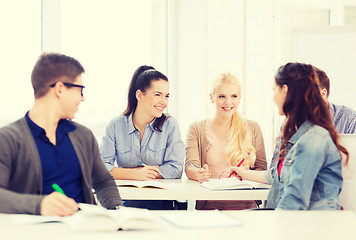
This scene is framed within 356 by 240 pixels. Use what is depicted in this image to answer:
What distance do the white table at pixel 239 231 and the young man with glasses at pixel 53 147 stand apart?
0.93ft

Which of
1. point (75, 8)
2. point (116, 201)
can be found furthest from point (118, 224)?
point (75, 8)

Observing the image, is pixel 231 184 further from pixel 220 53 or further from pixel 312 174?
pixel 220 53

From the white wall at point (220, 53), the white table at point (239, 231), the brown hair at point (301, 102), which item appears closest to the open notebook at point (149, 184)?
the brown hair at point (301, 102)

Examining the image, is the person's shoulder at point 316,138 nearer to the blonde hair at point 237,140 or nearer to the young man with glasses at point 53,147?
the young man with glasses at point 53,147

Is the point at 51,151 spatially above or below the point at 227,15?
below

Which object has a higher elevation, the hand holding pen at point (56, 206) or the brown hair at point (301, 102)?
the brown hair at point (301, 102)

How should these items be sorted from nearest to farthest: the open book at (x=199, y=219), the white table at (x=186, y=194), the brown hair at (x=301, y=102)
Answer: the open book at (x=199, y=219) → the brown hair at (x=301, y=102) → the white table at (x=186, y=194)

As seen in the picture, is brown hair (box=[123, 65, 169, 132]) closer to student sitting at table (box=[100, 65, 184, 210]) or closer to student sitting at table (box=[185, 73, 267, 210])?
student sitting at table (box=[100, 65, 184, 210])

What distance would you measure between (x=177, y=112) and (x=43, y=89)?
116 inches

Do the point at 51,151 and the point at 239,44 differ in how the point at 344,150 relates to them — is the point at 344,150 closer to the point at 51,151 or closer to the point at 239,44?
the point at 51,151

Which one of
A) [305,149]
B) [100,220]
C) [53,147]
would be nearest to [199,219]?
[100,220]

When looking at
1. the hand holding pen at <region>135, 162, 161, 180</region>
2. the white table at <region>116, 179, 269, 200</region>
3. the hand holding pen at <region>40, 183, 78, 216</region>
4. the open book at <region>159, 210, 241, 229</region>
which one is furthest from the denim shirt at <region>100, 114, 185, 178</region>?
the hand holding pen at <region>40, 183, 78, 216</region>

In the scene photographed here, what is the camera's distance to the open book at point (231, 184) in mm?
2645

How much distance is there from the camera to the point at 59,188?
6.21 feet
